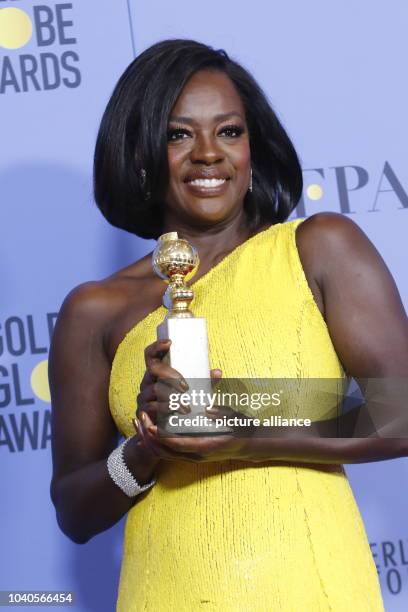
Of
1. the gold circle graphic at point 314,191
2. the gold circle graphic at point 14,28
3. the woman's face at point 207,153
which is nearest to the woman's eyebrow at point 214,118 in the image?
the woman's face at point 207,153

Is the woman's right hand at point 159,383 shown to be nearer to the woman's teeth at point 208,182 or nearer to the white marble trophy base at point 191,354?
the white marble trophy base at point 191,354

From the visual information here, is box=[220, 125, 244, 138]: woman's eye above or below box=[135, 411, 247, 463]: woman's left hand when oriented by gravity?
above

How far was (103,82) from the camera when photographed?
2.19 metres

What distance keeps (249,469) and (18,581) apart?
0.91 meters

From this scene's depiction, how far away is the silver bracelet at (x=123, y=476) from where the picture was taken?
4.80 feet

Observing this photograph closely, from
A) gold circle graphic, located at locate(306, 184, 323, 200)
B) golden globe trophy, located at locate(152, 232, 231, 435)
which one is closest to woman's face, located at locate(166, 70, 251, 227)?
golden globe trophy, located at locate(152, 232, 231, 435)

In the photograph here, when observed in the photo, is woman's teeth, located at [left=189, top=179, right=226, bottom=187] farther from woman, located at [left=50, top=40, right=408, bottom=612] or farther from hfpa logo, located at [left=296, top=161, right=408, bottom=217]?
hfpa logo, located at [left=296, top=161, right=408, bottom=217]

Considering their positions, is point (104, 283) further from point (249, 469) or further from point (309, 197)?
point (309, 197)

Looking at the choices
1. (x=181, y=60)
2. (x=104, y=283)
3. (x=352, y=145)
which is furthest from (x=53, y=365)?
(x=352, y=145)

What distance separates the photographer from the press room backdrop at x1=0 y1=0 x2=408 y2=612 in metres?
2.12

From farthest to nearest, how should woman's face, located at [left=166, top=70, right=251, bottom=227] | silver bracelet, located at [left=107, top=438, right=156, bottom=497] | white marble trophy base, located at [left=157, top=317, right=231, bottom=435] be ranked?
woman's face, located at [left=166, top=70, right=251, bottom=227]
silver bracelet, located at [left=107, top=438, right=156, bottom=497]
white marble trophy base, located at [left=157, top=317, right=231, bottom=435]

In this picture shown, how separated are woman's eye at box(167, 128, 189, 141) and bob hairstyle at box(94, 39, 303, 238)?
2cm

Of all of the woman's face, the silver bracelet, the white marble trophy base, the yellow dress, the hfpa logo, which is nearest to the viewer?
the white marble trophy base

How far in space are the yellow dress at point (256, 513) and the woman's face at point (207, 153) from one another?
132 millimetres
